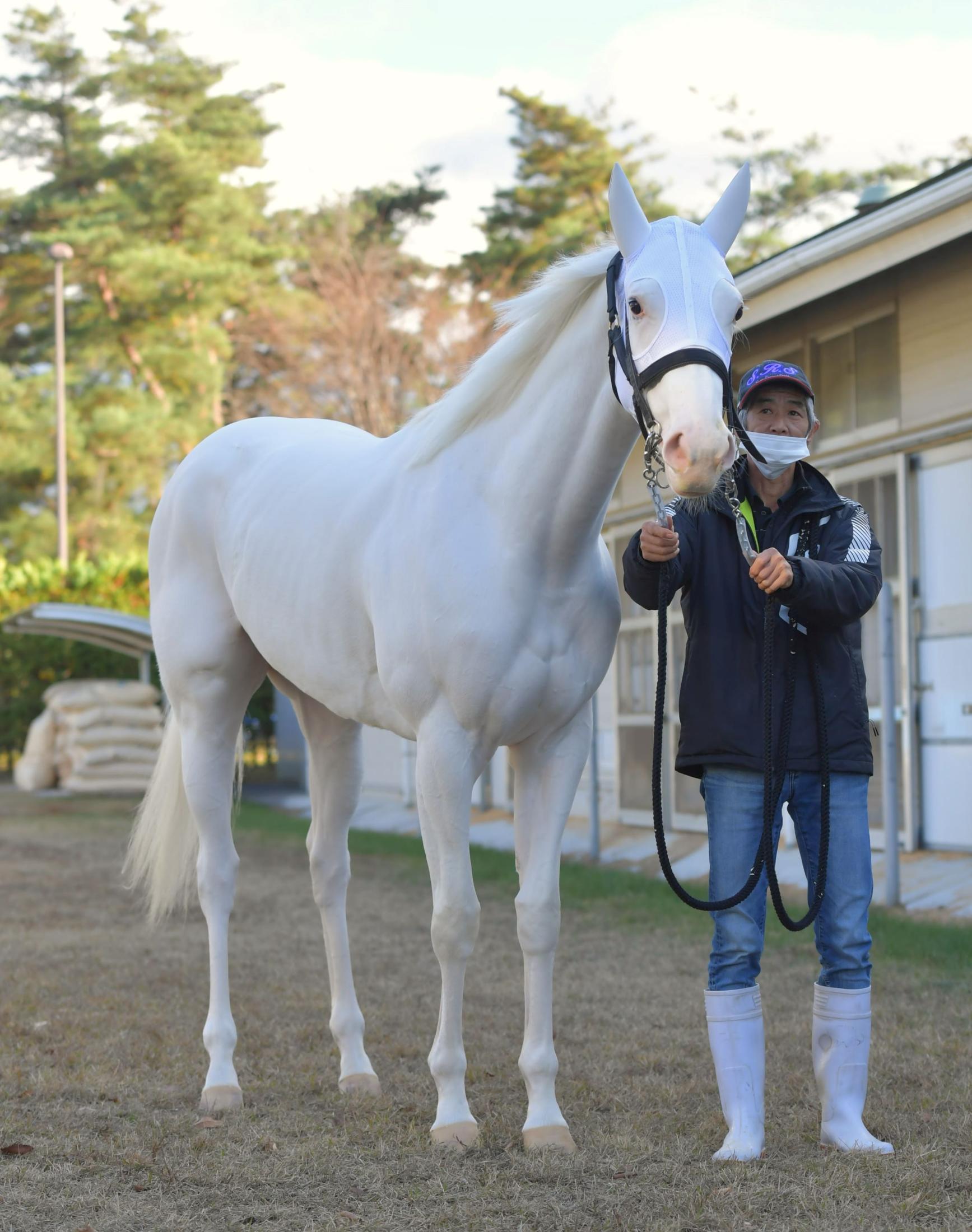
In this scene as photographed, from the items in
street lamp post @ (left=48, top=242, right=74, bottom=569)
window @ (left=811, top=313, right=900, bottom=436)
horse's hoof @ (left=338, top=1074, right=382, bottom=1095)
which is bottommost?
horse's hoof @ (left=338, top=1074, right=382, bottom=1095)

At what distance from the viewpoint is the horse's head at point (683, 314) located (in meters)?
2.52

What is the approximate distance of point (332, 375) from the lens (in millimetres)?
27422

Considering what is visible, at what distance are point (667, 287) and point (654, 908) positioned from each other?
5144 millimetres

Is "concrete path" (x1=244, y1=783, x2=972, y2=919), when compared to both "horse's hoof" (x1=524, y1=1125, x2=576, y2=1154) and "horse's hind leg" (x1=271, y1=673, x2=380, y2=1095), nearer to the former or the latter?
"horse's hind leg" (x1=271, y1=673, x2=380, y2=1095)

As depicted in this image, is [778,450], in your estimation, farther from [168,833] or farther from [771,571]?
[168,833]

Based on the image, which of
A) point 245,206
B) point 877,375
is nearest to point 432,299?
point 245,206

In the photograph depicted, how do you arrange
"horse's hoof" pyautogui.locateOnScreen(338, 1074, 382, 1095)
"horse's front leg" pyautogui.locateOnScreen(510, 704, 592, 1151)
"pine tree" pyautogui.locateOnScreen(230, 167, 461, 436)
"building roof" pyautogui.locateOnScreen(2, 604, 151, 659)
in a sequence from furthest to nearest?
"pine tree" pyautogui.locateOnScreen(230, 167, 461, 436), "building roof" pyautogui.locateOnScreen(2, 604, 151, 659), "horse's hoof" pyautogui.locateOnScreen(338, 1074, 382, 1095), "horse's front leg" pyautogui.locateOnScreen(510, 704, 592, 1151)

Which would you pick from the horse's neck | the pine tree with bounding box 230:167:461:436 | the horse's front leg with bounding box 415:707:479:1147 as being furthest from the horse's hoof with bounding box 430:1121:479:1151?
the pine tree with bounding box 230:167:461:436

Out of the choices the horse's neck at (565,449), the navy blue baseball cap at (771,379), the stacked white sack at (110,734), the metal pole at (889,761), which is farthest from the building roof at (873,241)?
the stacked white sack at (110,734)

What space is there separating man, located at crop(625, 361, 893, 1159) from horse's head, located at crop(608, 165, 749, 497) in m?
0.45

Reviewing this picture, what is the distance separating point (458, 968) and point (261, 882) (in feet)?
18.9

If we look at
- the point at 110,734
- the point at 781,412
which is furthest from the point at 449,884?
the point at 110,734

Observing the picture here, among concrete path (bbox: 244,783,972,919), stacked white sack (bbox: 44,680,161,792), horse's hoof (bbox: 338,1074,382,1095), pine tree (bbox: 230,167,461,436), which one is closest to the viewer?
horse's hoof (bbox: 338,1074,382,1095)

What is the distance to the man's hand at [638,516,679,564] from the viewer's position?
3008mm
